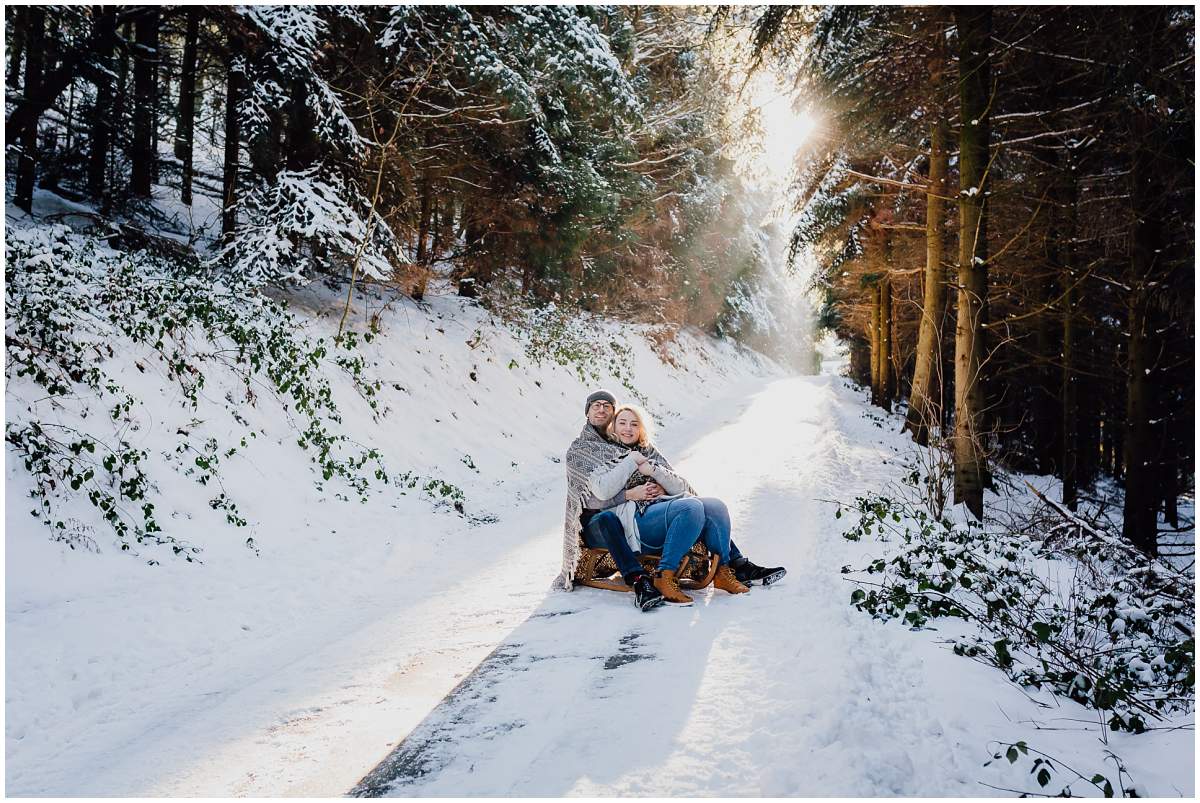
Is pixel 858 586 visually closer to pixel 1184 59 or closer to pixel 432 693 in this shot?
pixel 432 693

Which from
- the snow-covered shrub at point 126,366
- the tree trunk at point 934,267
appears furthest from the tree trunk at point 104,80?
the tree trunk at point 934,267

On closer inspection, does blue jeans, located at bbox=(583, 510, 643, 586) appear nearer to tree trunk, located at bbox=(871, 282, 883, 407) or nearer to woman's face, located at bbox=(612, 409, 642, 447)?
woman's face, located at bbox=(612, 409, 642, 447)

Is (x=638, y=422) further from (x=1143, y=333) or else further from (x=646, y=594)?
(x=1143, y=333)

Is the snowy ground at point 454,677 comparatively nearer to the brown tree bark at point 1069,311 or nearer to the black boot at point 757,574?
the black boot at point 757,574

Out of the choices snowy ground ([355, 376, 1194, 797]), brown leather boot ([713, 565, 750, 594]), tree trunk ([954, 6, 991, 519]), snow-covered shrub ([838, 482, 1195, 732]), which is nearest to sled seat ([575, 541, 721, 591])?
brown leather boot ([713, 565, 750, 594])

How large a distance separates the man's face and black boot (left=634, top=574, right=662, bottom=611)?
48.4 inches

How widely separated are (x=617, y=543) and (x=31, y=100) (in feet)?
35.9

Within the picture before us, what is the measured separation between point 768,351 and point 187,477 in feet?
173

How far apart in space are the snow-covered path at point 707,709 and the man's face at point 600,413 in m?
1.32

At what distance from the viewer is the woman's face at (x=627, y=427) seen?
498cm

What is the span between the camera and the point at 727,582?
4.74 metres

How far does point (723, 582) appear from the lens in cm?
475

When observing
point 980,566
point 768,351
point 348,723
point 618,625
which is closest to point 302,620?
point 348,723

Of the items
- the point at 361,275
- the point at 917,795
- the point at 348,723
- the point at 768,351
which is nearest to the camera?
the point at 917,795
